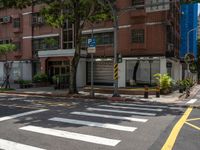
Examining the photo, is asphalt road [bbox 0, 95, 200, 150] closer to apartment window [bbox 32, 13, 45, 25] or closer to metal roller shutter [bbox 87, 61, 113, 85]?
metal roller shutter [bbox 87, 61, 113, 85]

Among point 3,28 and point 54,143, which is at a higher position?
point 3,28

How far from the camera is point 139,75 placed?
99.7ft

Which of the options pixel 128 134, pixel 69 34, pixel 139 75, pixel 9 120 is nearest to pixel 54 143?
pixel 128 134

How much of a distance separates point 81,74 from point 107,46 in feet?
14.8

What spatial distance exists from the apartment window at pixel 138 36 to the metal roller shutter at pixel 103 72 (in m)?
4.11

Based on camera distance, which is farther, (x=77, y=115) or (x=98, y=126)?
(x=77, y=115)

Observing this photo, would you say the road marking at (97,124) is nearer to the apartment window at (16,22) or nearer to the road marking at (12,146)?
the road marking at (12,146)

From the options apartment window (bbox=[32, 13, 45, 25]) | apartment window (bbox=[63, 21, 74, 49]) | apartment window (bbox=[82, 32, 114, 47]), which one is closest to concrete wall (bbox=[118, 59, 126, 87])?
apartment window (bbox=[82, 32, 114, 47])

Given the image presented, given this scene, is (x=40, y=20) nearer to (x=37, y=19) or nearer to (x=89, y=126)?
(x=37, y=19)

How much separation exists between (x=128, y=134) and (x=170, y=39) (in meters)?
24.0

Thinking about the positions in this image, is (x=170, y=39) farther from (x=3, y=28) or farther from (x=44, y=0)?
(x=3, y=28)

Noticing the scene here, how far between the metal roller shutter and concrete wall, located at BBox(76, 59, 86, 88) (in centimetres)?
79

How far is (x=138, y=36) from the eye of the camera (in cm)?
2952

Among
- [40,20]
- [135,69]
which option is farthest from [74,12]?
[40,20]
